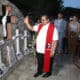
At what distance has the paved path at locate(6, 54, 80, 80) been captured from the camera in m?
8.53

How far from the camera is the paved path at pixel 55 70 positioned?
853 centimetres

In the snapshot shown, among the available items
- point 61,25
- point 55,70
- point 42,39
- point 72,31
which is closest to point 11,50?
point 55,70

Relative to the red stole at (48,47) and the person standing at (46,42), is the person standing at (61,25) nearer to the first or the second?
the person standing at (46,42)

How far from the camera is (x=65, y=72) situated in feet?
30.5

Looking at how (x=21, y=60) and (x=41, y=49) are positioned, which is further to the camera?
(x=21, y=60)

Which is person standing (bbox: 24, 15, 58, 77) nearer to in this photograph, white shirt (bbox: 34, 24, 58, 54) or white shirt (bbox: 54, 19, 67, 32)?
white shirt (bbox: 34, 24, 58, 54)

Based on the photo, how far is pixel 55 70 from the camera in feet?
31.3

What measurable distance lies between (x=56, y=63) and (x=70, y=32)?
2107 mm

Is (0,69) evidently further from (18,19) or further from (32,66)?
(18,19)

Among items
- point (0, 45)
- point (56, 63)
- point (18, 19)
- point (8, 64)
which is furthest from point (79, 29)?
point (18, 19)

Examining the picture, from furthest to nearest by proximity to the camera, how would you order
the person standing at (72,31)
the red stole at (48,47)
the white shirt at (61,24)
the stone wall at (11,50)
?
the white shirt at (61,24) → the person standing at (72,31) → the stone wall at (11,50) → the red stole at (48,47)

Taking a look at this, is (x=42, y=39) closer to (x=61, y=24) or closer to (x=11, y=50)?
(x=11, y=50)

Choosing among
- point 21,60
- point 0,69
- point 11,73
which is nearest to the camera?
point 0,69

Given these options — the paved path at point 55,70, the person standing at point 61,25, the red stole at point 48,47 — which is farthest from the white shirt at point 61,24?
the red stole at point 48,47
